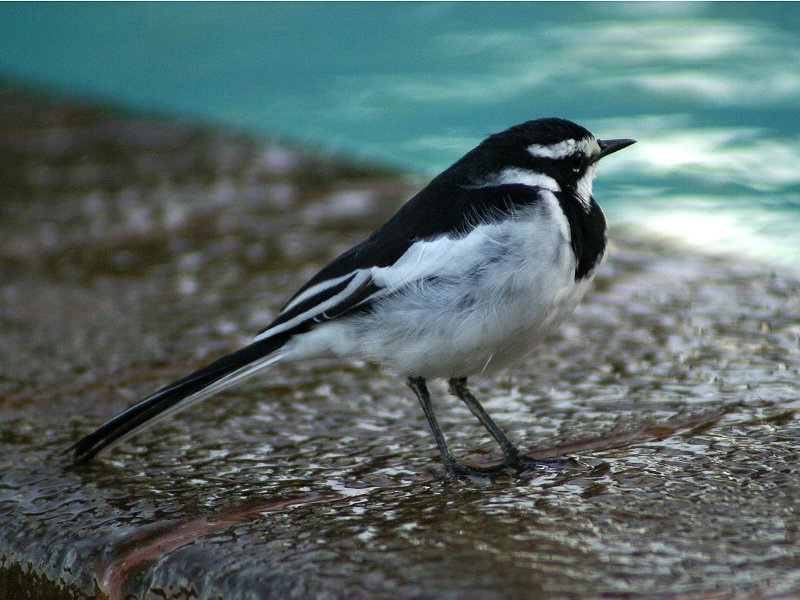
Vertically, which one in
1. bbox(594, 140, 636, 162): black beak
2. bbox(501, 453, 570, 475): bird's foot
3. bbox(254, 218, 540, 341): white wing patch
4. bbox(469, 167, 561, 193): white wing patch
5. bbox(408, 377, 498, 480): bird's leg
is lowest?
bbox(501, 453, 570, 475): bird's foot

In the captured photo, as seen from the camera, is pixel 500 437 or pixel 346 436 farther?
pixel 346 436

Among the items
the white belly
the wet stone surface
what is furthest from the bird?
the wet stone surface

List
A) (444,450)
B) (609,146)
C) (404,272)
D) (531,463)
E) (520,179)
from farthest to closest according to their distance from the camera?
(609,146), (520,179), (404,272), (444,450), (531,463)

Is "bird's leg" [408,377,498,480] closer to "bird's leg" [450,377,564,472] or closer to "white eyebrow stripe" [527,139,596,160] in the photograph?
"bird's leg" [450,377,564,472]

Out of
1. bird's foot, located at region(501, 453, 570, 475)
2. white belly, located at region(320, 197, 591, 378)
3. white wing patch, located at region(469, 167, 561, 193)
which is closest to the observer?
bird's foot, located at region(501, 453, 570, 475)

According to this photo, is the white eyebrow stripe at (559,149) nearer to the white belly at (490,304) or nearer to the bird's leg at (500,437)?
the white belly at (490,304)

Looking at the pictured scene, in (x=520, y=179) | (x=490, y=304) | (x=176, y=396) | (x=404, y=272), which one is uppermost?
(x=520, y=179)

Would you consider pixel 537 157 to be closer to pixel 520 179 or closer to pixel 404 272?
pixel 520 179

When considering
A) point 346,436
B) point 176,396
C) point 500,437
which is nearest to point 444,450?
point 500,437
